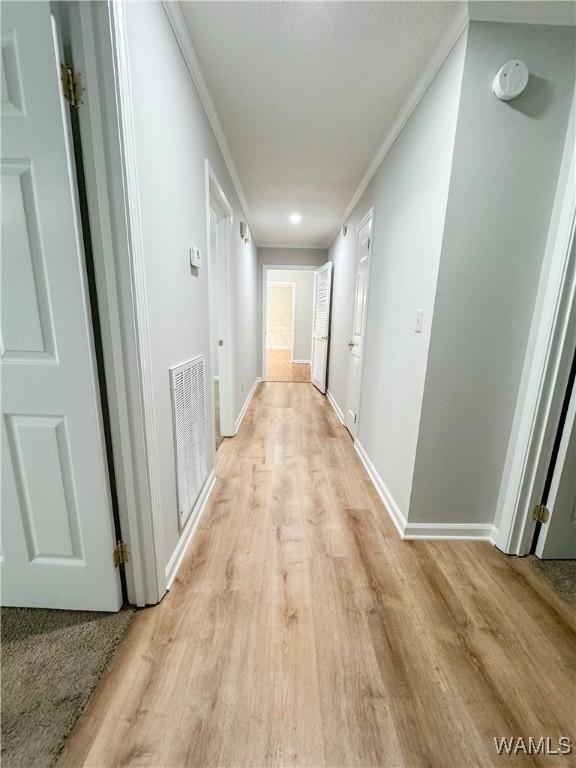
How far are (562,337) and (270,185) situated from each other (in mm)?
2728

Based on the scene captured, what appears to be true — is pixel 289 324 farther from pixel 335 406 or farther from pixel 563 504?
pixel 563 504

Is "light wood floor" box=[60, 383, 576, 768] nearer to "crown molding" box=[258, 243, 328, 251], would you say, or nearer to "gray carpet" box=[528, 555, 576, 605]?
"gray carpet" box=[528, 555, 576, 605]

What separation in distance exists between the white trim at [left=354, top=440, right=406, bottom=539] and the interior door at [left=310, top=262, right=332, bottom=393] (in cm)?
238

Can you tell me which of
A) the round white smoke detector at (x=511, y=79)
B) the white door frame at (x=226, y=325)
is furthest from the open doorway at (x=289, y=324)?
the round white smoke detector at (x=511, y=79)

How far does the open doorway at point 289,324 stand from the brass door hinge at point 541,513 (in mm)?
4408

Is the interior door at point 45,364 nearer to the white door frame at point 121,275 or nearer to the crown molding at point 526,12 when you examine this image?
the white door frame at point 121,275

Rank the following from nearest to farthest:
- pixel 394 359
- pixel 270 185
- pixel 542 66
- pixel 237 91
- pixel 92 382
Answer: pixel 92 382
pixel 542 66
pixel 237 91
pixel 394 359
pixel 270 185

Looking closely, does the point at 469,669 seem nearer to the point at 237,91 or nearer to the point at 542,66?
the point at 542,66

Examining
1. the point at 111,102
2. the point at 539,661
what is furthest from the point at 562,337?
the point at 111,102

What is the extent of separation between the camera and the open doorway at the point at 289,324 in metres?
6.57

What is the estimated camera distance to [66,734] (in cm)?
84

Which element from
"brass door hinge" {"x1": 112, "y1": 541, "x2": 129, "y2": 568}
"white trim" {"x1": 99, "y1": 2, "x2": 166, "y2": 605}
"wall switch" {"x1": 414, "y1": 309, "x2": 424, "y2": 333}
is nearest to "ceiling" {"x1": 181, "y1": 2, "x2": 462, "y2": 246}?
"white trim" {"x1": 99, "y1": 2, "x2": 166, "y2": 605}

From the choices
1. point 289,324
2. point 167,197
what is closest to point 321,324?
point 289,324

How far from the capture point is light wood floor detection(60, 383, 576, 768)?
0.85m
